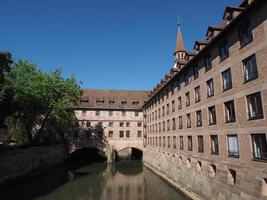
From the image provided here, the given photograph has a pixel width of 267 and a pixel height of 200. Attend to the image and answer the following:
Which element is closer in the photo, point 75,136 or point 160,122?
point 160,122

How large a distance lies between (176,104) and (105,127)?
2507cm

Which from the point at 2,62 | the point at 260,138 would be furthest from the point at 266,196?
the point at 2,62

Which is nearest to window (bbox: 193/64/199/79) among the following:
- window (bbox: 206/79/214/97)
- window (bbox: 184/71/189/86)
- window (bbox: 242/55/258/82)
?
window (bbox: 184/71/189/86)

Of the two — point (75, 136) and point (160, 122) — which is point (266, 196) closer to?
point (160, 122)

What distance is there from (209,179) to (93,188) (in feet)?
48.6

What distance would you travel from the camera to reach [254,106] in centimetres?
1500

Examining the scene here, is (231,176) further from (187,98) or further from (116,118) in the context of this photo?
(116,118)

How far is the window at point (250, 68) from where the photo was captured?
15008mm

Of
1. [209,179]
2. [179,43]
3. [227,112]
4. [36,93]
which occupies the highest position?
[179,43]

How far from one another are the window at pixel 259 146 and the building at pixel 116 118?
3883cm

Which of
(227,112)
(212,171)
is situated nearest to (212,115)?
(227,112)

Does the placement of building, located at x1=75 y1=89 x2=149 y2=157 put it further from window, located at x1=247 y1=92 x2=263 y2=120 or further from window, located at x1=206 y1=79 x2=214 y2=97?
window, located at x1=247 y1=92 x2=263 y2=120

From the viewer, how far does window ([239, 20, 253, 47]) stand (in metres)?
15.6

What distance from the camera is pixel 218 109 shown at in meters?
19.2
